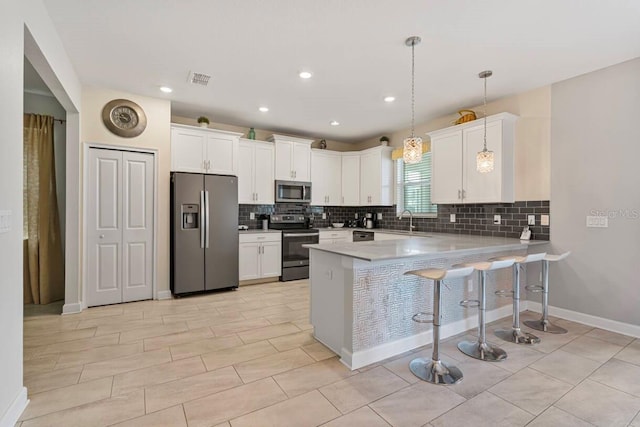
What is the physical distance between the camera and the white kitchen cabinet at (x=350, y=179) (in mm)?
6055

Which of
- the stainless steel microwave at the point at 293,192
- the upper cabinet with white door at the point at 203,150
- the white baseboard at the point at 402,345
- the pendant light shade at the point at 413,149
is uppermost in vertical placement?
the upper cabinet with white door at the point at 203,150

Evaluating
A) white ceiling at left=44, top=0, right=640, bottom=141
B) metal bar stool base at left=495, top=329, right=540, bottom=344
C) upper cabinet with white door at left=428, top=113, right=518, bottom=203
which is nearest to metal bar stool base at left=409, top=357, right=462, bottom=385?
metal bar stool base at left=495, top=329, right=540, bottom=344

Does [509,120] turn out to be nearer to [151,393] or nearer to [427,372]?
[427,372]

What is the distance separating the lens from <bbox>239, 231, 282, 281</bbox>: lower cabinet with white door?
485 centimetres

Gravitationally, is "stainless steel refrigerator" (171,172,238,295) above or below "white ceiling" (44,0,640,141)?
below

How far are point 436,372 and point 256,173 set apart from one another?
12.9 feet

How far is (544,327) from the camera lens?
3.18m

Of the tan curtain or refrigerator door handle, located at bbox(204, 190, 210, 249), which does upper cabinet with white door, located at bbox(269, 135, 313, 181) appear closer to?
refrigerator door handle, located at bbox(204, 190, 210, 249)

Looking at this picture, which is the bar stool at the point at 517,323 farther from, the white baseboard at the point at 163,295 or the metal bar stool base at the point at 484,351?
the white baseboard at the point at 163,295

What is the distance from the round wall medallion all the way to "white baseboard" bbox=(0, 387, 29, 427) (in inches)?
117

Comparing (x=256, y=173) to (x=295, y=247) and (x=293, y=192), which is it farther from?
(x=295, y=247)

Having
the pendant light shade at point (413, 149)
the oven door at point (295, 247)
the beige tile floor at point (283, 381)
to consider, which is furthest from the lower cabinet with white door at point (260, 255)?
the pendant light shade at point (413, 149)

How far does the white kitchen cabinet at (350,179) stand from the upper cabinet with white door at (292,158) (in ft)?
2.63

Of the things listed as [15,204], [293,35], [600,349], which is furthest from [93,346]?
[600,349]
